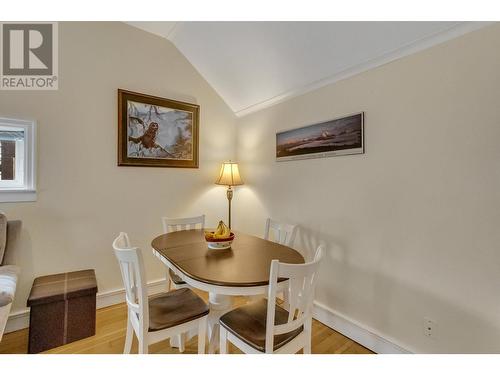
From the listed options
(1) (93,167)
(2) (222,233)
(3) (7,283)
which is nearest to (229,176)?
(2) (222,233)

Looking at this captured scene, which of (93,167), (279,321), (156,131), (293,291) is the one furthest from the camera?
(156,131)

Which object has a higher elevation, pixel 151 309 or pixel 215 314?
pixel 151 309

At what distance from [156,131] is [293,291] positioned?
211 centimetres

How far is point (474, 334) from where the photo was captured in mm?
1283

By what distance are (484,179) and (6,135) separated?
10.6ft

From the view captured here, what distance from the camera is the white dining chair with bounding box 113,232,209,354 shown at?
1.20 m

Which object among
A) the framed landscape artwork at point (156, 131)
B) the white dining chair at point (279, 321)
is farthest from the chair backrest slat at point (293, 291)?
the framed landscape artwork at point (156, 131)

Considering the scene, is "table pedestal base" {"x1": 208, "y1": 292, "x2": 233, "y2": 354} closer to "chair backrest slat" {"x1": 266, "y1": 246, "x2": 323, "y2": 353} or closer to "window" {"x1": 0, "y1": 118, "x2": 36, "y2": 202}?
"chair backrest slat" {"x1": 266, "y1": 246, "x2": 323, "y2": 353}

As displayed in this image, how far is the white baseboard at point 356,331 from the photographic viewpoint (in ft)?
5.27

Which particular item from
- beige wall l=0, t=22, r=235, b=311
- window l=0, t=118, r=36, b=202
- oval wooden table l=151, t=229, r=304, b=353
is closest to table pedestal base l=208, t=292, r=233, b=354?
oval wooden table l=151, t=229, r=304, b=353

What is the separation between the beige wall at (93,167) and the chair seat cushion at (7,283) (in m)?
0.20

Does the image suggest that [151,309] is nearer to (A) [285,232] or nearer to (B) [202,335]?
(B) [202,335]

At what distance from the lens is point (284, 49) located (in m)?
2.01

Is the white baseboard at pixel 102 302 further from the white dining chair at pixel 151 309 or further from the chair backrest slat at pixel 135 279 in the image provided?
the chair backrest slat at pixel 135 279
